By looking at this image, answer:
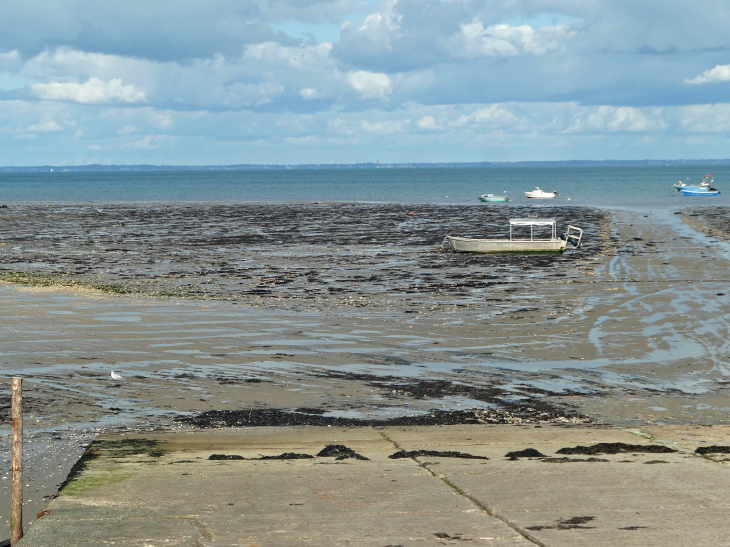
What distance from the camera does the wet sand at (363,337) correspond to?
12.6m

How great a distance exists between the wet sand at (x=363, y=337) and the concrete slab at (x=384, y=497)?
1440 mm

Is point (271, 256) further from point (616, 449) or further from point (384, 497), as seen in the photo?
point (384, 497)

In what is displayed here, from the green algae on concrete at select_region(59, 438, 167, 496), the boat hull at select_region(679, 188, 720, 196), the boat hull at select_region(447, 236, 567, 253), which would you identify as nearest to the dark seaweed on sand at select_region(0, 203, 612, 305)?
the boat hull at select_region(447, 236, 567, 253)

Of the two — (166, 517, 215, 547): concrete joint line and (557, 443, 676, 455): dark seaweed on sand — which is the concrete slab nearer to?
(166, 517, 215, 547): concrete joint line

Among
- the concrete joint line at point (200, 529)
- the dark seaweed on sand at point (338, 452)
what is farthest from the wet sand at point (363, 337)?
the concrete joint line at point (200, 529)

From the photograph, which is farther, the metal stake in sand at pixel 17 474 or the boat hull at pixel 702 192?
the boat hull at pixel 702 192

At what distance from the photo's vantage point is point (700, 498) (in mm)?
7742

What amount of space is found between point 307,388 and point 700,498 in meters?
7.20

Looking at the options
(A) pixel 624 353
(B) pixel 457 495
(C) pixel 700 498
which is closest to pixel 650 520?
(C) pixel 700 498

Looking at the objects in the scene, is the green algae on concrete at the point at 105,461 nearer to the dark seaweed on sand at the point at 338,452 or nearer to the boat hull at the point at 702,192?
the dark seaweed on sand at the point at 338,452

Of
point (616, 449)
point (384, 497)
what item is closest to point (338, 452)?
point (384, 497)

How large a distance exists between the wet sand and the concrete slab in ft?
4.72

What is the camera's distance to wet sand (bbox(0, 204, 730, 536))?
12.6m

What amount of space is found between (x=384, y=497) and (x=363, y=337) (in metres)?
10.2
